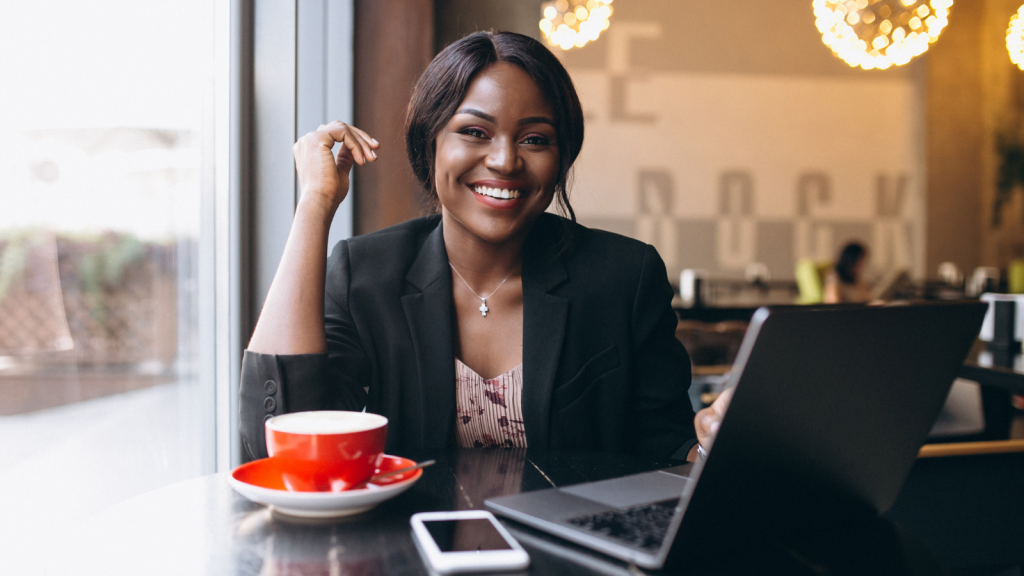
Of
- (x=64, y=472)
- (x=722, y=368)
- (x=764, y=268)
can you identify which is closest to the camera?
(x=64, y=472)

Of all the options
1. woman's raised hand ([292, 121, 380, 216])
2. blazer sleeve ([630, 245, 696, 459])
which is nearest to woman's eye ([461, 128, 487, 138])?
woman's raised hand ([292, 121, 380, 216])

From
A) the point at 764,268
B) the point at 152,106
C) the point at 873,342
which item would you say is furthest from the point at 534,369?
the point at 764,268

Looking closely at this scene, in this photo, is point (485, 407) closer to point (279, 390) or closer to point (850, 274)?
point (279, 390)

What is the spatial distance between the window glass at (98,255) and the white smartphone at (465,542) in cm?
70

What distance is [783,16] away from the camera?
7039 mm

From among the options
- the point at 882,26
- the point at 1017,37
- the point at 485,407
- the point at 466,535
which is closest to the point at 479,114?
the point at 485,407

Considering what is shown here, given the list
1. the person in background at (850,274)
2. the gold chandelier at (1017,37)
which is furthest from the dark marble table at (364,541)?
the person in background at (850,274)

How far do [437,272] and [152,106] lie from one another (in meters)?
0.63

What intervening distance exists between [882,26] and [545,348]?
9.58 feet

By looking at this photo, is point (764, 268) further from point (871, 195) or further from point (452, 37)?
point (452, 37)

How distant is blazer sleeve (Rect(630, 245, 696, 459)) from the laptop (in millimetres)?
520

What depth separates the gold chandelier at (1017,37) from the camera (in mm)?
3690

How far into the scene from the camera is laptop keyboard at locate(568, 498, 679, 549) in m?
0.60

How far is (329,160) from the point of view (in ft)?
4.13
